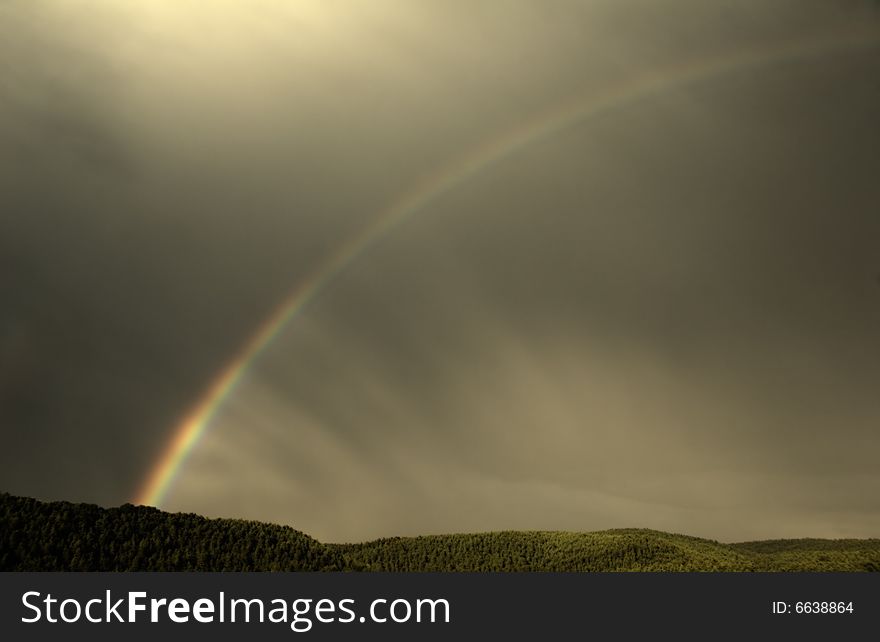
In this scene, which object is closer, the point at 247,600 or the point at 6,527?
the point at 247,600

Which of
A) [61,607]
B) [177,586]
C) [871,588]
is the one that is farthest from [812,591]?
[61,607]

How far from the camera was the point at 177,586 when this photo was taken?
52.5 metres

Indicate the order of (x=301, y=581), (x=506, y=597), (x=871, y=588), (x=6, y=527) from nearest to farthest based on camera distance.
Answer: (x=301, y=581), (x=506, y=597), (x=871, y=588), (x=6, y=527)

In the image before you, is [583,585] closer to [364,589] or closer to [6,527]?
[364,589]

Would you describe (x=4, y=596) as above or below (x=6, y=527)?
below

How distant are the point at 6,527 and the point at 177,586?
171 meters

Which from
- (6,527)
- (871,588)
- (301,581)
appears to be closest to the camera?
(301,581)

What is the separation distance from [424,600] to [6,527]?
590 ft

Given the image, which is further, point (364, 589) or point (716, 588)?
point (716, 588)

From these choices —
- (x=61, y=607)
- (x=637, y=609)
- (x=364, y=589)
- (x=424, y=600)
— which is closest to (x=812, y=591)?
(x=637, y=609)

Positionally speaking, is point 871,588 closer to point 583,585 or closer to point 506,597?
point 583,585

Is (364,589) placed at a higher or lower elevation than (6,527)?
lower

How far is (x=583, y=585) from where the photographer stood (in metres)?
57.2

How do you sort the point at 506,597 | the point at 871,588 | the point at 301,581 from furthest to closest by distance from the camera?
1. the point at 871,588
2. the point at 506,597
3. the point at 301,581
